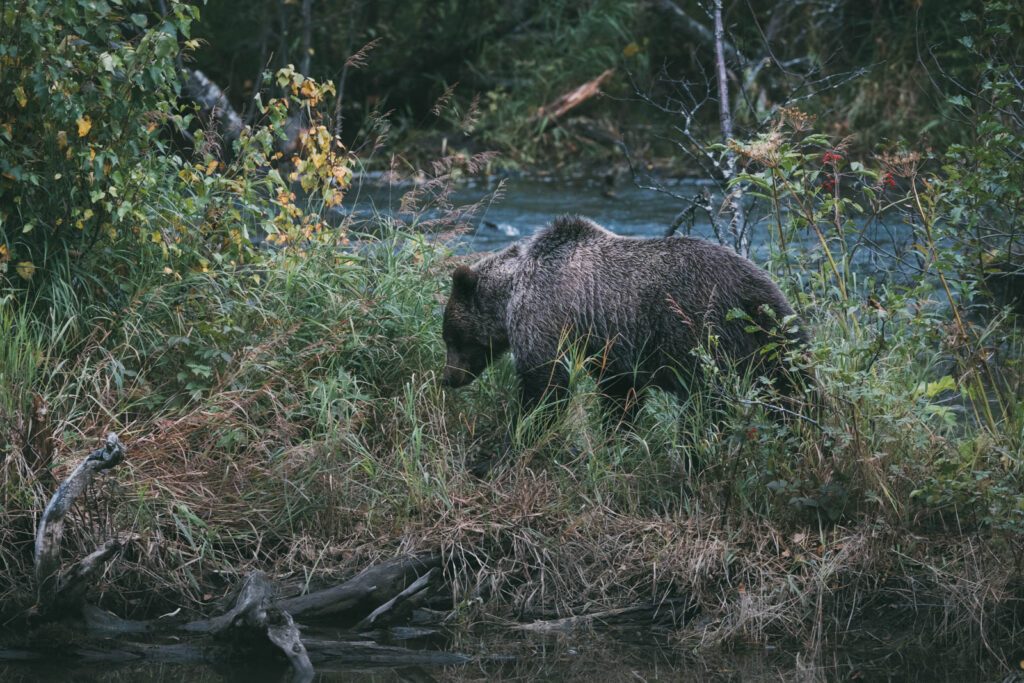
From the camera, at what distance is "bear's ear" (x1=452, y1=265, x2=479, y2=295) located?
615 cm

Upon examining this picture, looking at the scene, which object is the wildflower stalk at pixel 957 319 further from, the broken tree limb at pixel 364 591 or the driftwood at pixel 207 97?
the driftwood at pixel 207 97

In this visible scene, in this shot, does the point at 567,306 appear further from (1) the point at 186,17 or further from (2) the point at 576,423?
(1) the point at 186,17

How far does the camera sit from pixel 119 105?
222 inches

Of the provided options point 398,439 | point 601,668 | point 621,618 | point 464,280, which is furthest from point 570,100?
point 601,668

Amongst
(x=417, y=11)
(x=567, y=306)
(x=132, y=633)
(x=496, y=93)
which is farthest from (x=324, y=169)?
(x=417, y=11)

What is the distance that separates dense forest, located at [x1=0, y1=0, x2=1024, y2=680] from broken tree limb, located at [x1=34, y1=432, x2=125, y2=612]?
0.01m

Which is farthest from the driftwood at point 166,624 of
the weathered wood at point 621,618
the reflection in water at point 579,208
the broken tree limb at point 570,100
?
the broken tree limb at point 570,100

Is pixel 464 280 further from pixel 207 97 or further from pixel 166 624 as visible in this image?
pixel 207 97

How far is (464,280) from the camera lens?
20.2 ft

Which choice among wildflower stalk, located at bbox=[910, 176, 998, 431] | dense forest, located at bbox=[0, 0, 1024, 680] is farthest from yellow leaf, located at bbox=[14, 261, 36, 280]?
wildflower stalk, located at bbox=[910, 176, 998, 431]

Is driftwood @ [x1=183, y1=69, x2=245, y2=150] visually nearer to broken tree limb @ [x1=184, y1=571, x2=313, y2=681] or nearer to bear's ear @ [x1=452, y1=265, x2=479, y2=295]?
bear's ear @ [x1=452, y1=265, x2=479, y2=295]

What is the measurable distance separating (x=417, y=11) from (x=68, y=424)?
12119 millimetres

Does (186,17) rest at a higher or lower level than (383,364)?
higher

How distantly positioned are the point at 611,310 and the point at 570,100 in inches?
405
